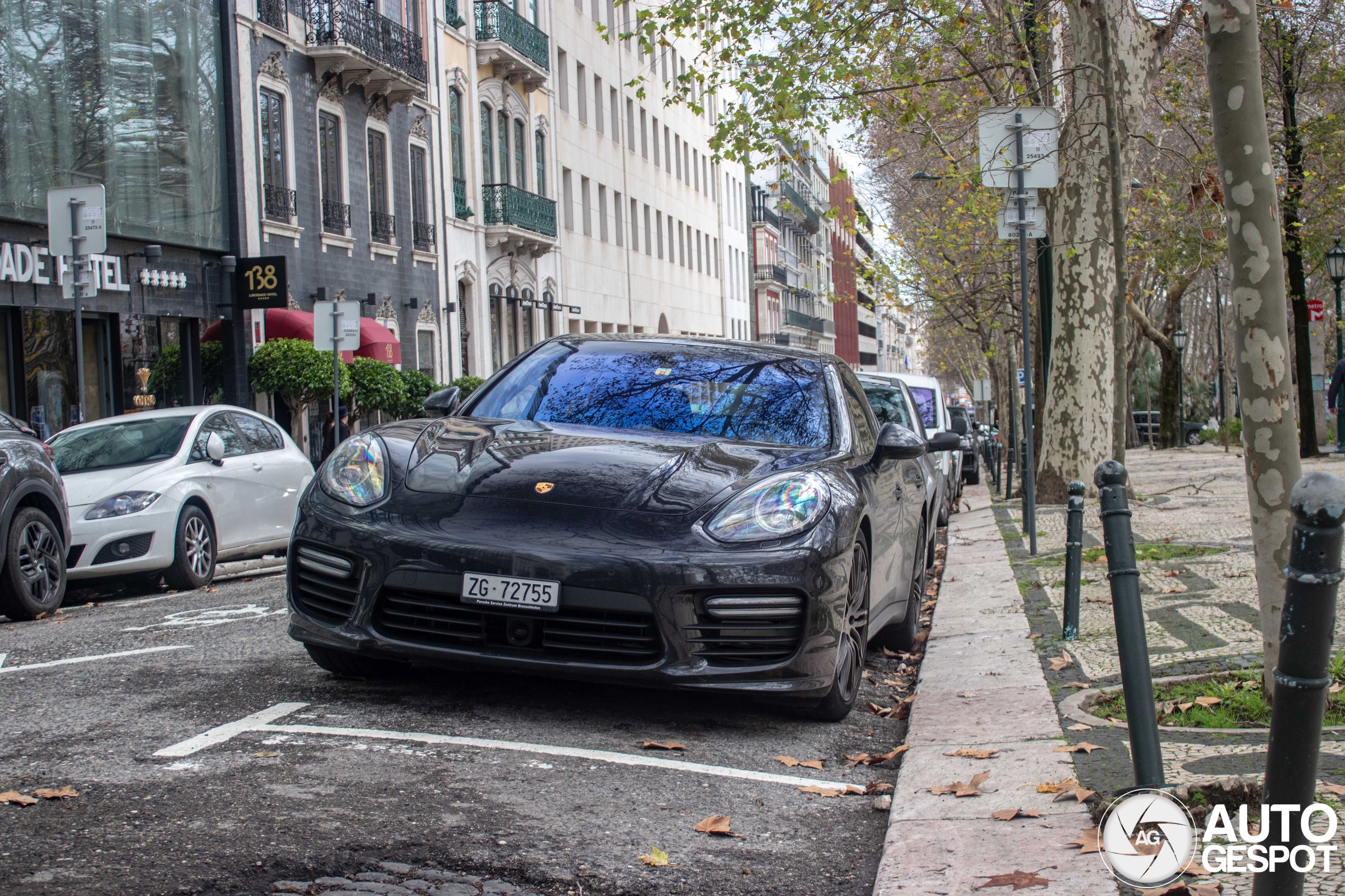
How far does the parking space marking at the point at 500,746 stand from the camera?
4.68 metres

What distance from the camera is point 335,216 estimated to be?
28406 millimetres

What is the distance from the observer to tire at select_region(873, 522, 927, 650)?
7.47 meters

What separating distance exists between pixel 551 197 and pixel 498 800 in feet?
128

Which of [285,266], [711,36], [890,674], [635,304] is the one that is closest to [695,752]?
[890,674]

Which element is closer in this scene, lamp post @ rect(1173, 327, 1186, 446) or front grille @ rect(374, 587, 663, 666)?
front grille @ rect(374, 587, 663, 666)

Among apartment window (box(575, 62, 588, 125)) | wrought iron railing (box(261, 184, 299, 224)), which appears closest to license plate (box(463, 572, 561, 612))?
wrought iron railing (box(261, 184, 299, 224))

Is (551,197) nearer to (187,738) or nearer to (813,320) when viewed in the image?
(187,738)

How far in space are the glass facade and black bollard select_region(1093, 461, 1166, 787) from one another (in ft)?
58.3

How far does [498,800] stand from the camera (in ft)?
13.6

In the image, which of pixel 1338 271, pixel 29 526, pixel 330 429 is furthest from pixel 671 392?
pixel 1338 271

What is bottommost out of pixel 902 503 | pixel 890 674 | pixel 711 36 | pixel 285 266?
pixel 890 674

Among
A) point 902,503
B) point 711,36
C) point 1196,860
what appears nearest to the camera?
point 1196,860

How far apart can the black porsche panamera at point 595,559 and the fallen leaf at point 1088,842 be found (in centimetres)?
148

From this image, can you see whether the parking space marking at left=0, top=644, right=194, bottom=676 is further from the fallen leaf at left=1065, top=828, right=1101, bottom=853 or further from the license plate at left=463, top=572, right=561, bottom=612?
the fallen leaf at left=1065, top=828, right=1101, bottom=853
